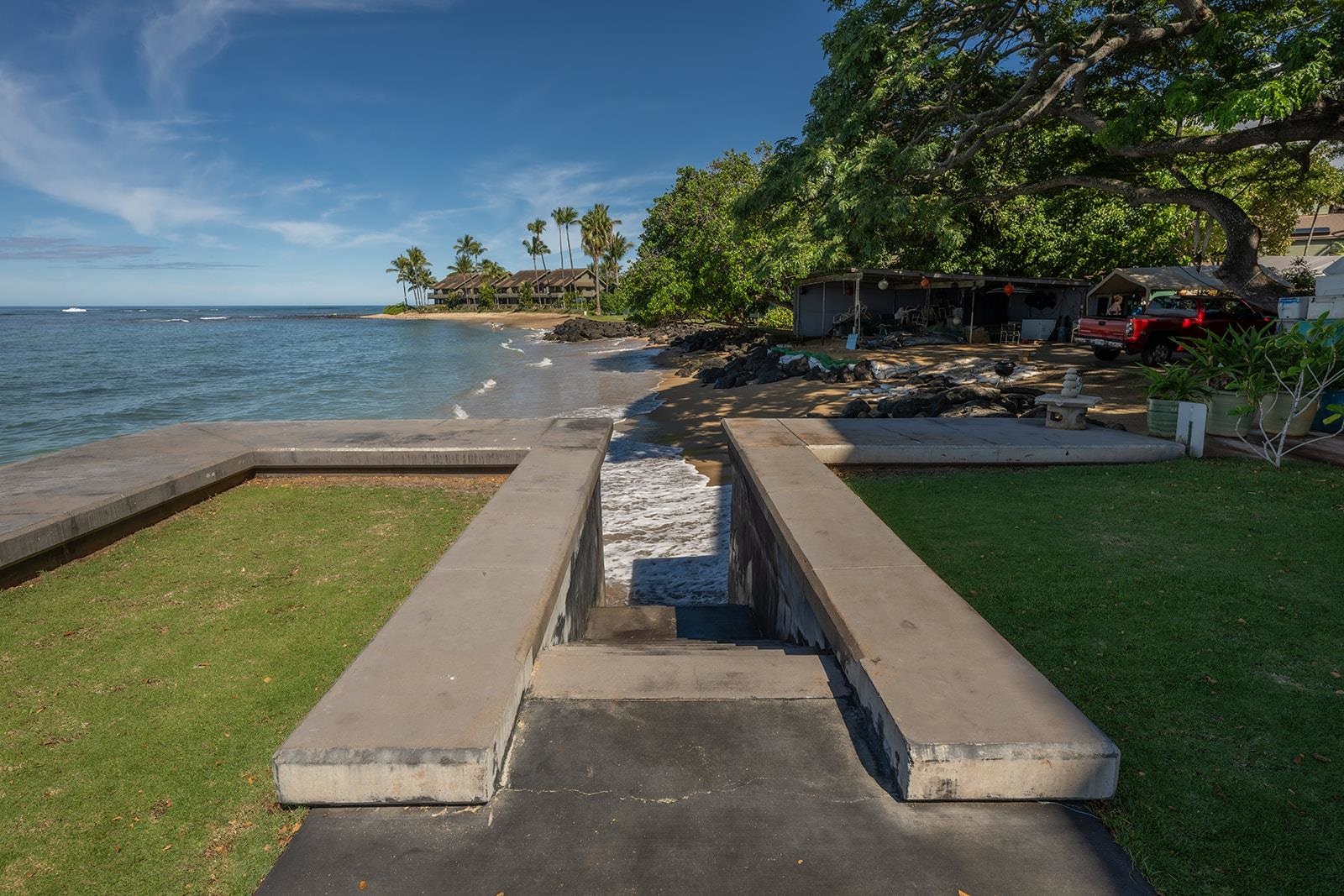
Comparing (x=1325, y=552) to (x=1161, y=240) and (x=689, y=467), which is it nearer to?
(x=689, y=467)

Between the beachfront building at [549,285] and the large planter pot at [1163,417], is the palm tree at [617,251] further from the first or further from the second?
the large planter pot at [1163,417]

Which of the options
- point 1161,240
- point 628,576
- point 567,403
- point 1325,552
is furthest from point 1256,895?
point 1161,240

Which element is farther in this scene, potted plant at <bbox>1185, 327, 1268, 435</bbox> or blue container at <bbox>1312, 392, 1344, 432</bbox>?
blue container at <bbox>1312, 392, 1344, 432</bbox>

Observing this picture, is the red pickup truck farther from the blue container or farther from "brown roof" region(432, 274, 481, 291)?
"brown roof" region(432, 274, 481, 291)

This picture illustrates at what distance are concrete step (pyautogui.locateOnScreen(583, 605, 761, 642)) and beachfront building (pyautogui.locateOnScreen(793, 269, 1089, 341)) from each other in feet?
69.1

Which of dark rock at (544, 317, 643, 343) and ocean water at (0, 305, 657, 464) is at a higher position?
dark rock at (544, 317, 643, 343)

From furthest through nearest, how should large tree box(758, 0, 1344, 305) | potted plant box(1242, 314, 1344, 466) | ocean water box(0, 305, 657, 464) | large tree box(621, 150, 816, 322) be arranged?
large tree box(621, 150, 816, 322) < ocean water box(0, 305, 657, 464) < large tree box(758, 0, 1344, 305) < potted plant box(1242, 314, 1344, 466)

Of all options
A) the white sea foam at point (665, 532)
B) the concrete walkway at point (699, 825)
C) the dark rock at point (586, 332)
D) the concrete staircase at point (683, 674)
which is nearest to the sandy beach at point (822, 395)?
the white sea foam at point (665, 532)

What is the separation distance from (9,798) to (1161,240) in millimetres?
34606

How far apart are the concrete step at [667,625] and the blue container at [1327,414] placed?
8.74 meters

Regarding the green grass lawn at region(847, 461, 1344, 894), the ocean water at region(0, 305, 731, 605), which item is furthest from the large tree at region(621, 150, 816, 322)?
the green grass lawn at region(847, 461, 1344, 894)

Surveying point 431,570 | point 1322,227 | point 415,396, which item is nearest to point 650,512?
point 431,570

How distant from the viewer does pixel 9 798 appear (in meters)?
2.59

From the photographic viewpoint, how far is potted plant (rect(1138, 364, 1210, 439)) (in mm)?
8242
